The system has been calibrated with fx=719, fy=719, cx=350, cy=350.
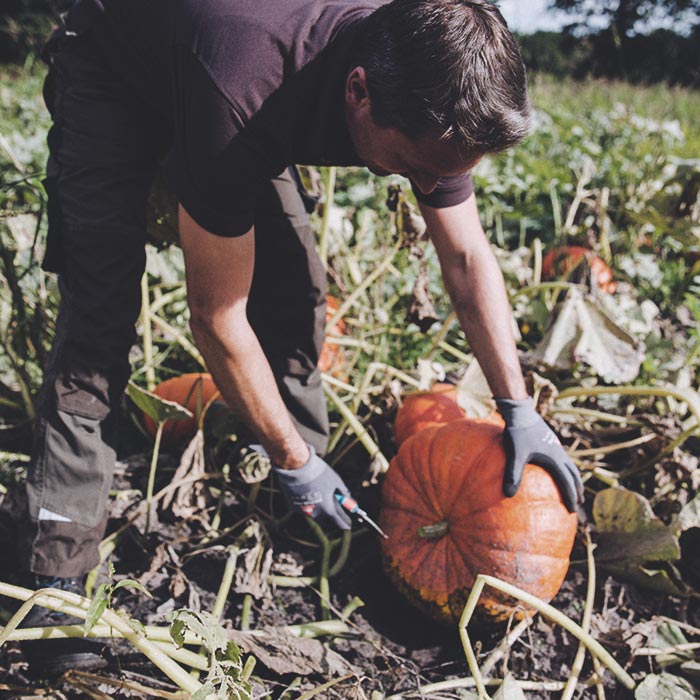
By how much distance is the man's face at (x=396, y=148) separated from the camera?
1.36 meters

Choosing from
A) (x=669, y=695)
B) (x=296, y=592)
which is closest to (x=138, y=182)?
(x=296, y=592)

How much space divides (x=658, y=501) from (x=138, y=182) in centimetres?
173

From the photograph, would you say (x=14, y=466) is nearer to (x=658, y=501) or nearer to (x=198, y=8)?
(x=198, y=8)

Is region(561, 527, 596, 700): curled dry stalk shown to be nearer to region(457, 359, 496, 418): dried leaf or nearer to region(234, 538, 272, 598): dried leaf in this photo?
region(457, 359, 496, 418): dried leaf

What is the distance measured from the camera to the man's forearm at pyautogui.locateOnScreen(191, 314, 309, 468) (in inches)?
63.6

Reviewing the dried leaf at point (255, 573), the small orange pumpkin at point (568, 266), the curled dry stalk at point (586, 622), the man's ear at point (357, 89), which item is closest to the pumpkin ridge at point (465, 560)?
the curled dry stalk at point (586, 622)

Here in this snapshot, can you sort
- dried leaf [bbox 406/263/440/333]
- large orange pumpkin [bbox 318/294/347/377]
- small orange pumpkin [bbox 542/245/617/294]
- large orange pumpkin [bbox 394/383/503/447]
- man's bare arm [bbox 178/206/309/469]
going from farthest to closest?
1. small orange pumpkin [bbox 542/245/617/294]
2. large orange pumpkin [bbox 318/294/347/377]
3. dried leaf [bbox 406/263/440/333]
4. large orange pumpkin [bbox 394/383/503/447]
5. man's bare arm [bbox 178/206/309/469]

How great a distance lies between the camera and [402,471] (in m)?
1.93

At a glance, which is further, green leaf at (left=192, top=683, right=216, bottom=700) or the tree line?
the tree line

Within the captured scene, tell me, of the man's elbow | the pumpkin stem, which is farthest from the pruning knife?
the man's elbow

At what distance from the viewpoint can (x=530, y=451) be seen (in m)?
1.77

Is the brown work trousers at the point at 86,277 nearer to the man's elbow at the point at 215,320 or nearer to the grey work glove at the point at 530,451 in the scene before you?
the man's elbow at the point at 215,320

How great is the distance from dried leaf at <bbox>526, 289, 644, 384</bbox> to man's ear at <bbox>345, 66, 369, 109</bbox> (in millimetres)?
1202

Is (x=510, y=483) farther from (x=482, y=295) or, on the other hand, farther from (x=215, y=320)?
(x=215, y=320)
